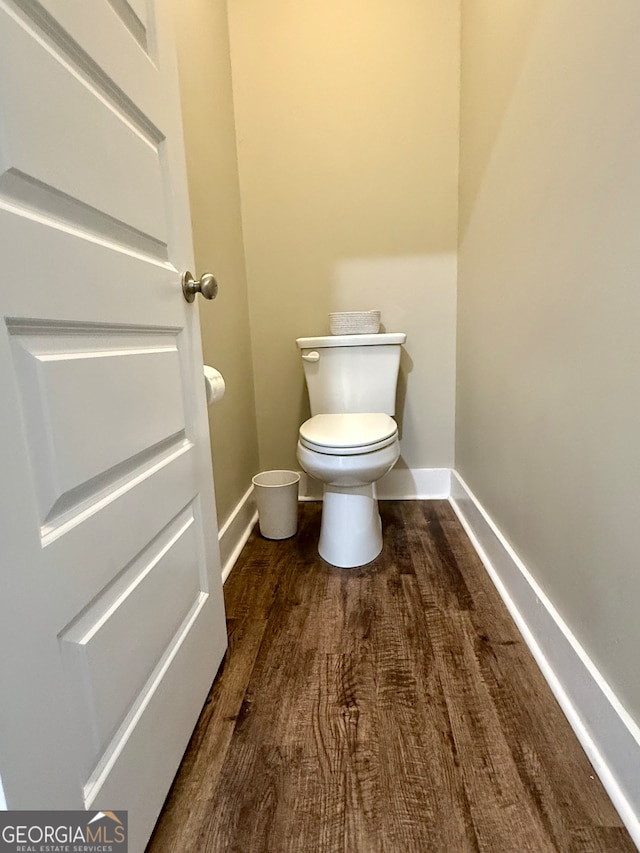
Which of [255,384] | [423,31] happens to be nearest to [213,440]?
[255,384]

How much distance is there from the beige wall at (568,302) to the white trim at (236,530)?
909 mm

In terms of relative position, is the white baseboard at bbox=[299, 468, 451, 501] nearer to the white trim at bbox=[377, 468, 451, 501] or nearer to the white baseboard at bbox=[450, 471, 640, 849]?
the white trim at bbox=[377, 468, 451, 501]

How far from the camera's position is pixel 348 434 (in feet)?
4.74

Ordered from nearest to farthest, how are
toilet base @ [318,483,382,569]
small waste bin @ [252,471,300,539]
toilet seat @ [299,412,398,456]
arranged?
toilet seat @ [299,412,398,456] < toilet base @ [318,483,382,569] < small waste bin @ [252,471,300,539]

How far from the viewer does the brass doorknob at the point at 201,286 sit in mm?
934

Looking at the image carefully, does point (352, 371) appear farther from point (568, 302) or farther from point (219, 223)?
point (568, 302)

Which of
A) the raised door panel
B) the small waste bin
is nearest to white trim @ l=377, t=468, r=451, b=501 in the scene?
the small waste bin

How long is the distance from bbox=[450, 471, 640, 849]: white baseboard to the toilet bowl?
411 mm

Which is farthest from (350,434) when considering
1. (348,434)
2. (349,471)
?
(349,471)

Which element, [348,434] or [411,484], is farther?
[411,484]

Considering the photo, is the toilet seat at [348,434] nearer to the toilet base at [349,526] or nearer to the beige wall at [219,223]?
the toilet base at [349,526]

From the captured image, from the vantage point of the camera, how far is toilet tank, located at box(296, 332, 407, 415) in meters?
1.81

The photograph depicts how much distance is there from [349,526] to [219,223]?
1.18 metres

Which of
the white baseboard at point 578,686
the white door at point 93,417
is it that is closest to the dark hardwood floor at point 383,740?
the white baseboard at point 578,686
